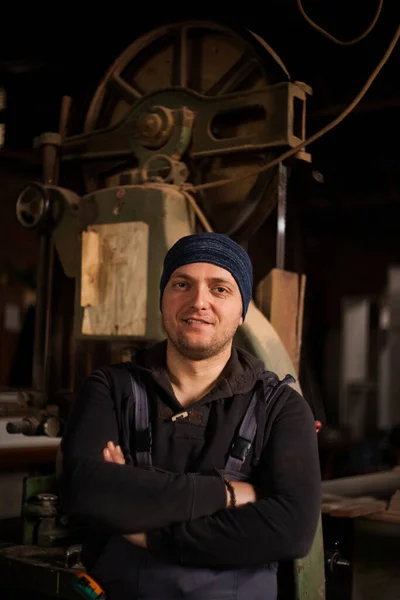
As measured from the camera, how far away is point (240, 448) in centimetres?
192

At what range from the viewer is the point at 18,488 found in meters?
4.00

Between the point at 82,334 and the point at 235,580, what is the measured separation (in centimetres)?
141

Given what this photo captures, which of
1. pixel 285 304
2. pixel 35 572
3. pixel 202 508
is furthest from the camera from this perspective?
pixel 285 304

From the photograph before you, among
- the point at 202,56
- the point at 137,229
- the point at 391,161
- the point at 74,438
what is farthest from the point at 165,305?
the point at 391,161

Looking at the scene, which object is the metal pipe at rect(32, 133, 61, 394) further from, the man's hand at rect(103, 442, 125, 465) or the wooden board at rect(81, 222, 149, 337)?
the man's hand at rect(103, 442, 125, 465)

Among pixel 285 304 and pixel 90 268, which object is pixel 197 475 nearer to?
pixel 285 304

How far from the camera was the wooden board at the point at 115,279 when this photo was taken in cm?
290

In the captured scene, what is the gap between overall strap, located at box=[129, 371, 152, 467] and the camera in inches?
76.2

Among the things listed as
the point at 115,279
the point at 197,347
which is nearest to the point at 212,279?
the point at 197,347

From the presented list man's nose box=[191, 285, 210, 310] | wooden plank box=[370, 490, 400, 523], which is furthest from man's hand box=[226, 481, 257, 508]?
wooden plank box=[370, 490, 400, 523]

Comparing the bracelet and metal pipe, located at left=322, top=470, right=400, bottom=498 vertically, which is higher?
the bracelet

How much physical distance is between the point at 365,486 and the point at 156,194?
1491 mm

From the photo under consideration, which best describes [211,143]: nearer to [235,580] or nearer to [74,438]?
[74,438]

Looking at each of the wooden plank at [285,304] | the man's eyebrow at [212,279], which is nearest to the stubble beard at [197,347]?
the man's eyebrow at [212,279]
